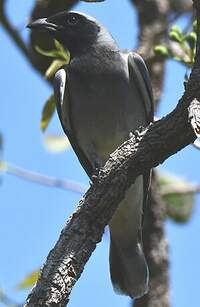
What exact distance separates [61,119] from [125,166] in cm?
183

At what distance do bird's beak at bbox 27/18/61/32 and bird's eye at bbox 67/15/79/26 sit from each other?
13cm

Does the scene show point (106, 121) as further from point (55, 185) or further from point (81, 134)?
point (55, 185)

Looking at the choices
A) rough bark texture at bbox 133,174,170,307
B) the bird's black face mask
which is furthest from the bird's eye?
rough bark texture at bbox 133,174,170,307

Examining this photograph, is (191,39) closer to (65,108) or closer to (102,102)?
(102,102)

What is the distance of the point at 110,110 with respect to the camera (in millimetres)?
5559

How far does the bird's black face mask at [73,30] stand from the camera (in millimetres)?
5895

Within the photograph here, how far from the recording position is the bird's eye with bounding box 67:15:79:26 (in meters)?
6.02

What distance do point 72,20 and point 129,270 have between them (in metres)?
1.80

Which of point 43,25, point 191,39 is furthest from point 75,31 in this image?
point 191,39

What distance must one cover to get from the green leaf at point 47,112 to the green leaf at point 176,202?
65.5 inches

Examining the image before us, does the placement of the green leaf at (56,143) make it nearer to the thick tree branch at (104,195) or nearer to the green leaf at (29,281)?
Answer: the green leaf at (29,281)

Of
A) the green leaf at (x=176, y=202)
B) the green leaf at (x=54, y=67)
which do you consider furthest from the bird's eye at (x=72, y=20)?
the green leaf at (x=176, y=202)

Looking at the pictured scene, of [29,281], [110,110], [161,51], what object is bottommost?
[29,281]

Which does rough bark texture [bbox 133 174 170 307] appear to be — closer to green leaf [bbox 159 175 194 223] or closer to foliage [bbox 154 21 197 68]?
green leaf [bbox 159 175 194 223]
